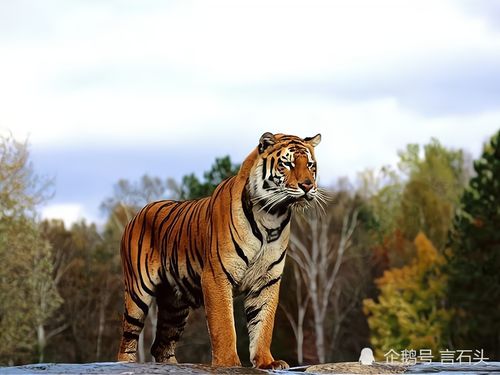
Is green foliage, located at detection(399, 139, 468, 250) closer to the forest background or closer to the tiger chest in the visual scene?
the forest background

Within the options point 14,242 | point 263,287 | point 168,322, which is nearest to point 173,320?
point 168,322

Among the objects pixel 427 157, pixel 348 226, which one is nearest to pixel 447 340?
pixel 348 226

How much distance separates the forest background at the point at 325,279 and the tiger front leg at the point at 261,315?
64.2 ft

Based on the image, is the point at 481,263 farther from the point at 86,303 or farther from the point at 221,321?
the point at 221,321

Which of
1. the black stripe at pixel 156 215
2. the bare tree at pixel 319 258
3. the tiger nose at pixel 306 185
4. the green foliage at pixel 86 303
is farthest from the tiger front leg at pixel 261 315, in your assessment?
the green foliage at pixel 86 303

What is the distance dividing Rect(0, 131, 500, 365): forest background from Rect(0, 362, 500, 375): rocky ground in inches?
773

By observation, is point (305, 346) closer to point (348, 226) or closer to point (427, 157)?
point (348, 226)

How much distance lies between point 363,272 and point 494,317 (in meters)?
10.0

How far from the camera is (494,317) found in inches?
1233

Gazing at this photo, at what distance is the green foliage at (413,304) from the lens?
36.1 meters

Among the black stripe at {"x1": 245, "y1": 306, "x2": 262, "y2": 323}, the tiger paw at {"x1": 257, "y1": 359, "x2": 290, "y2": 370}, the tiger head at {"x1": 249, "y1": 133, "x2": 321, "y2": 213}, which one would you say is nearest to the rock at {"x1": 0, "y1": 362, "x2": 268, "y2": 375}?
the tiger paw at {"x1": 257, "y1": 359, "x2": 290, "y2": 370}

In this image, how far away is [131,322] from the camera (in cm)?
902

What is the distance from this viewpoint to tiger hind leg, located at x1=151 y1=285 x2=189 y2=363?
29.7 ft

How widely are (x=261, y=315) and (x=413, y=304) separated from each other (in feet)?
97.6
